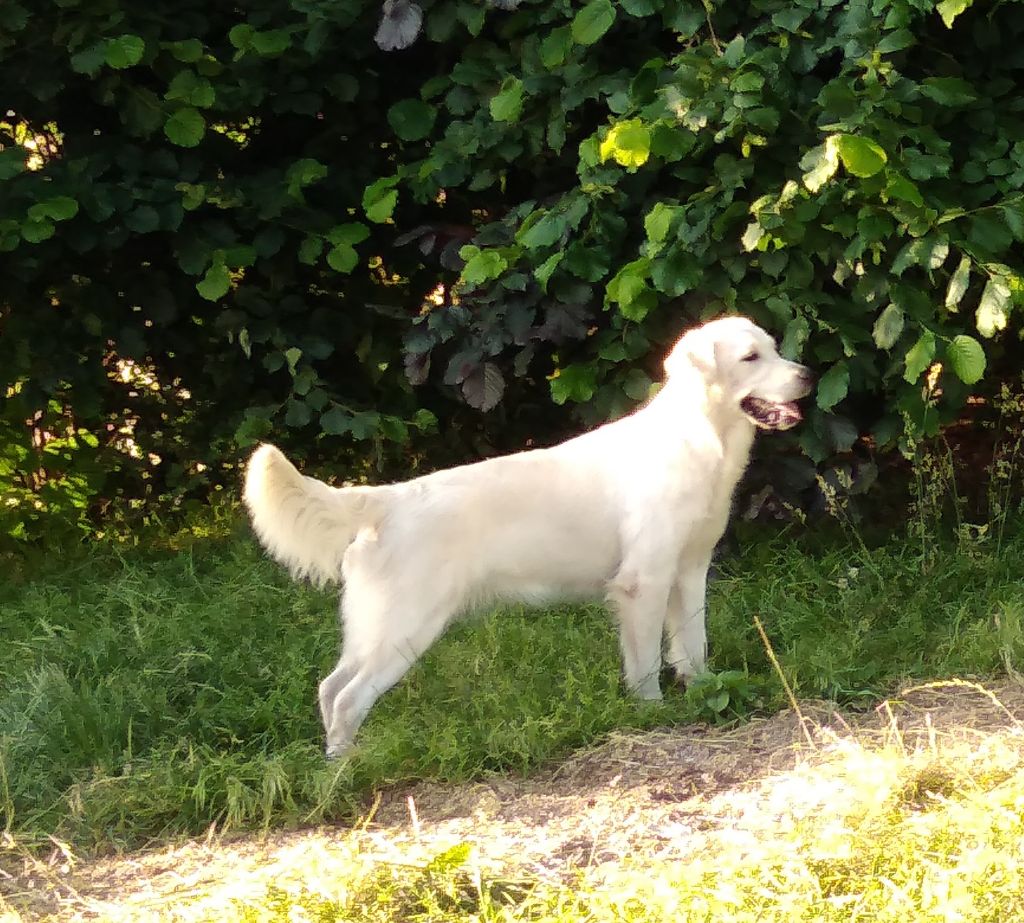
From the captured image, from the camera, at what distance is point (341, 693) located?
373 cm

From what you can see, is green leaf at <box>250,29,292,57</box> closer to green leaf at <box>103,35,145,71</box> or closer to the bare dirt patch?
green leaf at <box>103,35,145,71</box>

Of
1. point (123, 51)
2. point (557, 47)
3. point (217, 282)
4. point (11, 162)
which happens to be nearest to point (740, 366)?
point (557, 47)

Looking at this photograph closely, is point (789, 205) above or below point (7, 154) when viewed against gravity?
below

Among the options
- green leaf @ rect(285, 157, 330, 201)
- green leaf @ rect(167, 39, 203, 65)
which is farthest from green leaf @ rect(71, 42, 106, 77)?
green leaf @ rect(285, 157, 330, 201)

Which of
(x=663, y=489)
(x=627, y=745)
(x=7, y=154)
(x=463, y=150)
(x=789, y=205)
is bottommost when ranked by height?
(x=627, y=745)

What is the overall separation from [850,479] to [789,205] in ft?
3.58

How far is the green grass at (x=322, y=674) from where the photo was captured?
136 inches

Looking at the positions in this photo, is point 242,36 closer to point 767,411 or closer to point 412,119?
point 412,119

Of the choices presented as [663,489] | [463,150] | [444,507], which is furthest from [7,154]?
[663,489]

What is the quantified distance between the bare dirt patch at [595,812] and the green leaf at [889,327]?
1138mm

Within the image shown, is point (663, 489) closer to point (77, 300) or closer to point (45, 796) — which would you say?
point (45, 796)

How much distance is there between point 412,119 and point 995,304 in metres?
2.36

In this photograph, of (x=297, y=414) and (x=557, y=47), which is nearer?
(x=557, y=47)

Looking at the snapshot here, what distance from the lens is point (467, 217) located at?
566 centimetres
